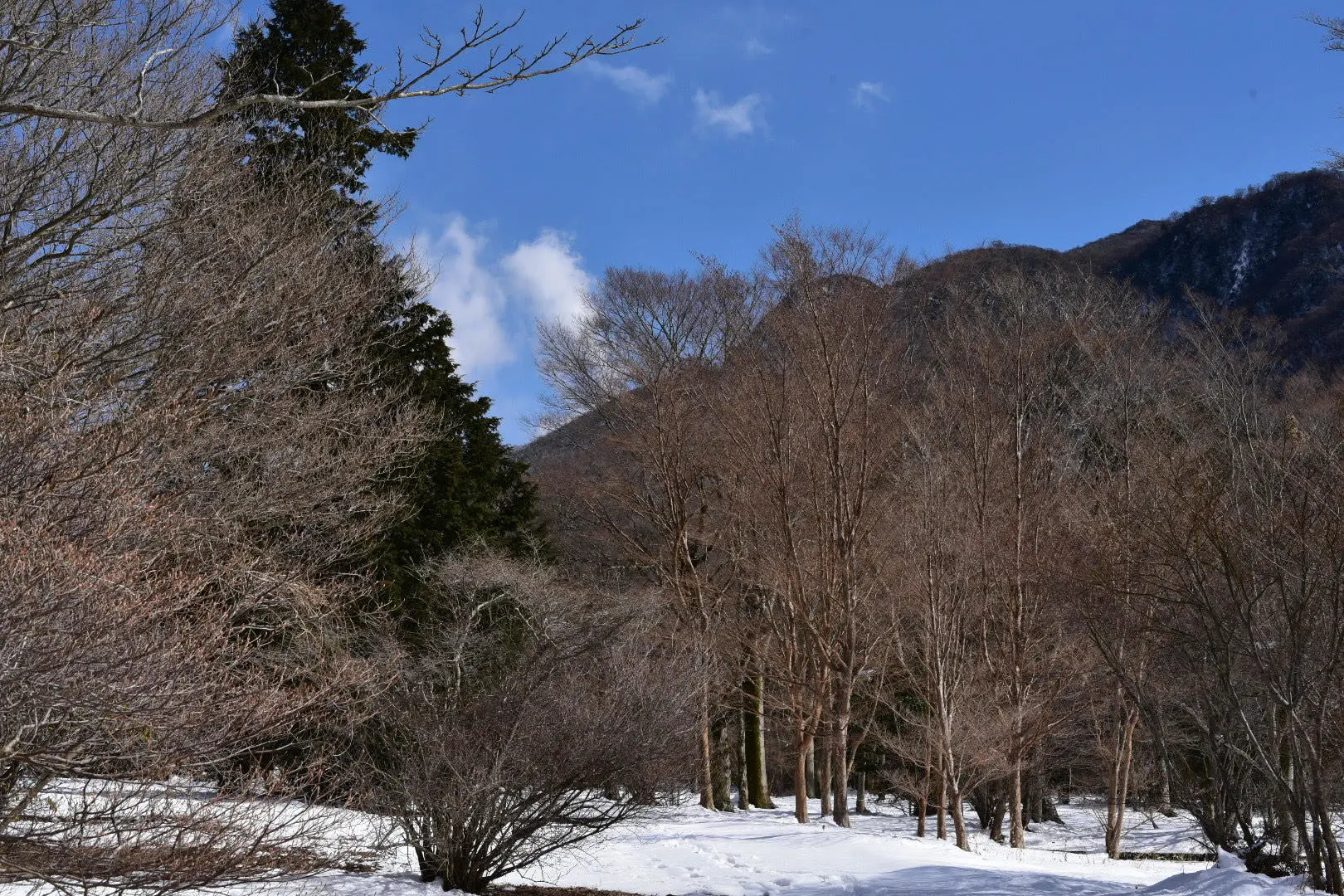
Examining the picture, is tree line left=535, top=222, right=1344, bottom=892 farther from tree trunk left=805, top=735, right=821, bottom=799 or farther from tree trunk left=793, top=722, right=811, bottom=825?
tree trunk left=805, top=735, right=821, bottom=799

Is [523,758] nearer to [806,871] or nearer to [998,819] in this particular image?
[806,871]

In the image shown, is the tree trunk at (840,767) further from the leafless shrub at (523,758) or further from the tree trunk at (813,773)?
the tree trunk at (813,773)

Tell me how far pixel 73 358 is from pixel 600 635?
30.0 feet

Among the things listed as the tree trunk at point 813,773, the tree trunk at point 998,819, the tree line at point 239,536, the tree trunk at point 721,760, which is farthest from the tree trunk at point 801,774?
the tree trunk at point 813,773

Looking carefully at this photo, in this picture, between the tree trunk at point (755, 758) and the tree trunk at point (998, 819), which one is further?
the tree trunk at point (998, 819)

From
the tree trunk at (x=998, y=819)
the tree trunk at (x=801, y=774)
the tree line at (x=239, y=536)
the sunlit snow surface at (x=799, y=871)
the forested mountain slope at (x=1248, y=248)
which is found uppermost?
the forested mountain slope at (x=1248, y=248)

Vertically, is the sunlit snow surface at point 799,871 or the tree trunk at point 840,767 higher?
the tree trunk at point 840,767

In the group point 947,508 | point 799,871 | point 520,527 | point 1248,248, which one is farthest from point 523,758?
point 1248,248

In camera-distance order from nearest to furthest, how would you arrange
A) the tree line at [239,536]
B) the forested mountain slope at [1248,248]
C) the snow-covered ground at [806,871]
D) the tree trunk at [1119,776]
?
1. the tree line at [239,536]
2. the snow-covered ground at [806,871]
3. the tree trunk at [1119,776]
4. the forested mountain slope at [1248,248]

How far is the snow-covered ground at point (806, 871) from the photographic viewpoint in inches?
360

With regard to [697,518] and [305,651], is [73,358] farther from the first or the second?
[697,518]

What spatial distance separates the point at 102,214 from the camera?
31.6ft

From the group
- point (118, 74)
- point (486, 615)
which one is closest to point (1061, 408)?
point (486, 615)

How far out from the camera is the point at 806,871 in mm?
10914
